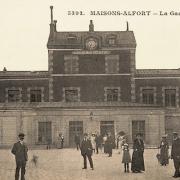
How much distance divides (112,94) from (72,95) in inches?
118

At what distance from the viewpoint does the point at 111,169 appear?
66.4 feet

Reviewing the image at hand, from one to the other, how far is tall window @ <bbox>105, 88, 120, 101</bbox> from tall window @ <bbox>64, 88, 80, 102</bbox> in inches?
85.5

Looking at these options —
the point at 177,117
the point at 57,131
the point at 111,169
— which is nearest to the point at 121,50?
the point at 177,117

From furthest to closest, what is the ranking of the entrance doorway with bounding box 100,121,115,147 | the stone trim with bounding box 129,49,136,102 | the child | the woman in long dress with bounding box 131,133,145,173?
1. the stone trim with bounding box 129,49,136,102
2. the entrance doorway with bounding box 100,121,115,147
3. the child
4. the woman in long dress with bounding box 131,133,145,173

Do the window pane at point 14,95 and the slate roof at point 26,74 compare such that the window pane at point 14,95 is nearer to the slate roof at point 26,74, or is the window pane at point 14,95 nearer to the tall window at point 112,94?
the slate roof at point 26,74

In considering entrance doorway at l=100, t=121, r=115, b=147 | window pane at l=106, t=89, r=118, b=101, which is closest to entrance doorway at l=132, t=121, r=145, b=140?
entrance doorway at l=100, t=121, r=115, b=147

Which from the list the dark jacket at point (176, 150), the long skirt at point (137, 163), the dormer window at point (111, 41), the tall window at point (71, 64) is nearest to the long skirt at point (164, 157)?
the long skirt at point (137, 163)

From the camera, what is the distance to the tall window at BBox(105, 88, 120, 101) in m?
40.8

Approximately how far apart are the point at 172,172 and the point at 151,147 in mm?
15680

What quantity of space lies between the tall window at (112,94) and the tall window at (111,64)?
1353 millimetres

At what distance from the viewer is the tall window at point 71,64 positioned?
40688mm

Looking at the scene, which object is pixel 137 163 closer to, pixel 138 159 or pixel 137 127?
pixel 138 159

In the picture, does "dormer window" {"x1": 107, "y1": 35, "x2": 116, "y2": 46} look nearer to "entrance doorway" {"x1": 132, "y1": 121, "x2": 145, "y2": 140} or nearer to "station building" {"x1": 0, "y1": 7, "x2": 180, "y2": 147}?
"station building" {"x1": 0, "y1": 7, "x2": 180, "y2": 147}

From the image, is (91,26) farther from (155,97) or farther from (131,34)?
(155,97)
